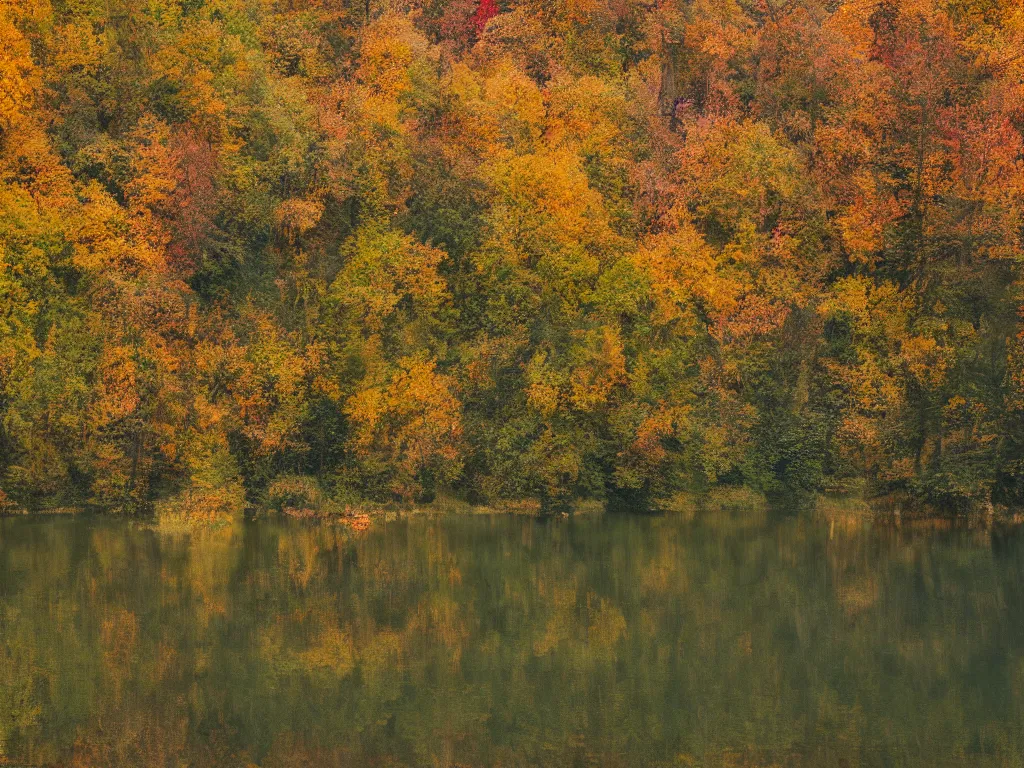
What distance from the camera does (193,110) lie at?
59.4 metres

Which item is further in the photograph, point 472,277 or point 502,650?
point 472,277

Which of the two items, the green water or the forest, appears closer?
the green water

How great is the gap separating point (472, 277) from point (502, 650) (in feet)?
104

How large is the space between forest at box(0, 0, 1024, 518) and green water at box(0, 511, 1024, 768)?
7177 mm

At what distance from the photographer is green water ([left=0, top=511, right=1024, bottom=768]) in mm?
24328

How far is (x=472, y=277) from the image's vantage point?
61312 mm

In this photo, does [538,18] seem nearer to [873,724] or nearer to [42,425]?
[42,425]

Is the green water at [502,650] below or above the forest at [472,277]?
below

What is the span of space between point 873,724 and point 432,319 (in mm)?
36560

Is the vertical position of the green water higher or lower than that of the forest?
lower

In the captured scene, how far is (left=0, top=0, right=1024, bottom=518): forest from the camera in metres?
54.5

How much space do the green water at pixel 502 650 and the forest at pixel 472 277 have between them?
7177mm

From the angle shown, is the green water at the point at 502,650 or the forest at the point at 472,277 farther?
the forest at the point at 472,277

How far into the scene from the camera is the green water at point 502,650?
958 inches
